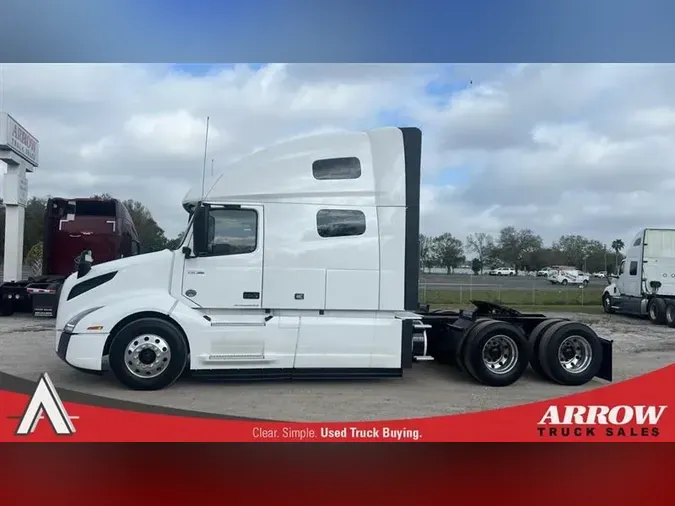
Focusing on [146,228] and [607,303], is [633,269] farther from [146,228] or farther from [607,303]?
[146,228]

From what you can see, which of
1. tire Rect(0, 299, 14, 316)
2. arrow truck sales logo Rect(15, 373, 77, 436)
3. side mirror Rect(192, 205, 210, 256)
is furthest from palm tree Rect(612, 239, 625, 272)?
tire Rect(0, 299, 14, 316)

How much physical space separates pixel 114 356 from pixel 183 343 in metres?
0.53

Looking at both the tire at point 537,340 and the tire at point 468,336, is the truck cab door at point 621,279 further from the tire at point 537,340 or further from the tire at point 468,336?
the tire at point 468,336

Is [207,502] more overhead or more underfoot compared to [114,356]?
more underfoot

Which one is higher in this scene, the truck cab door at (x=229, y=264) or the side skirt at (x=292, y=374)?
the truck cab door at (x=229, y=264)

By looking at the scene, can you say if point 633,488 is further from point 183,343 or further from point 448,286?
point 183,343

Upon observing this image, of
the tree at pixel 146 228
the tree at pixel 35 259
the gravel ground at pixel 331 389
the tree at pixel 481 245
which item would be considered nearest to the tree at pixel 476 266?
the tree at pixel 481 245

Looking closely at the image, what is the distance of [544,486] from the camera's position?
3.60m

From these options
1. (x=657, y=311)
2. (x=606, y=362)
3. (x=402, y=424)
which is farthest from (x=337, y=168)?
(x=657, y=311)

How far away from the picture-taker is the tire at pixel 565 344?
4.53 meters

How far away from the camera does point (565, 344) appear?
4.75 metres

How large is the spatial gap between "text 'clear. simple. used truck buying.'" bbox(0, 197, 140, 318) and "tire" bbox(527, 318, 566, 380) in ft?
11.2

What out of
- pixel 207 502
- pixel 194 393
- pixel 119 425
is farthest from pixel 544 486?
pixel 119 425

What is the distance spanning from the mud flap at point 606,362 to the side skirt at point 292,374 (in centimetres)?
159
